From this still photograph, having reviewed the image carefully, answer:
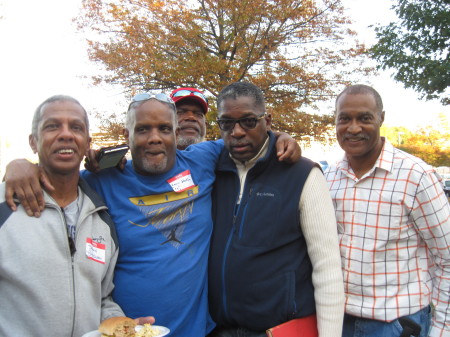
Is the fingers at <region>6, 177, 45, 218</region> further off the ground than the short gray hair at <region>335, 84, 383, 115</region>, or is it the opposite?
the short gray hair at <region>335, 84, 383, 115</region>

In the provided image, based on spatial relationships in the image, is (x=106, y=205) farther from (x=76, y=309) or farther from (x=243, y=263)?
(x=243, y=263)

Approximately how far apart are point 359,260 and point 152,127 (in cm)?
171

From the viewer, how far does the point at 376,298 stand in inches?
96.8

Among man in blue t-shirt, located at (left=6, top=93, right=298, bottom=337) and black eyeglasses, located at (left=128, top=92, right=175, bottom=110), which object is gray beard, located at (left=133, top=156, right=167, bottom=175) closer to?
man in blue t-shirt, located at (left=6, top=93, right=298, bottom=337)

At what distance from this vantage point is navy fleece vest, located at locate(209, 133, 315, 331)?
2.24m

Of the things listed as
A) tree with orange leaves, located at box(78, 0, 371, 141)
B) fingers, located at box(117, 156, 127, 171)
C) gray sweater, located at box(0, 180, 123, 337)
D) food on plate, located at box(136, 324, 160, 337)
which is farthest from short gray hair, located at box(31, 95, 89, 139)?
tree with orange leaves, located at box(78, 0, 371, 141)

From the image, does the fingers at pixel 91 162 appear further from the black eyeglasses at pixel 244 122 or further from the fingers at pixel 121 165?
the black eyeglasses at pixel 244 122

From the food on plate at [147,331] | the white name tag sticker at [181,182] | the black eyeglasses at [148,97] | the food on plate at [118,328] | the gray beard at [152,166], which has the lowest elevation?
the food on plate at [147,331]

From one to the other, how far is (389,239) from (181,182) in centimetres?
147

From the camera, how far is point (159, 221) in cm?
247

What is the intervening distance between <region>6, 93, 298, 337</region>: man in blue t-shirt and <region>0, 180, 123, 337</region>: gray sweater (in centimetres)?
18

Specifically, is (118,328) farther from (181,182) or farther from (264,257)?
(181,182)

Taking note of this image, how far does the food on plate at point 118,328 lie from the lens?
1.96 m

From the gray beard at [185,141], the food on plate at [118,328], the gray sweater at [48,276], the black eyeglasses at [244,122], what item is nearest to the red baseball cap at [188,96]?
the gray beard at [185,141]
